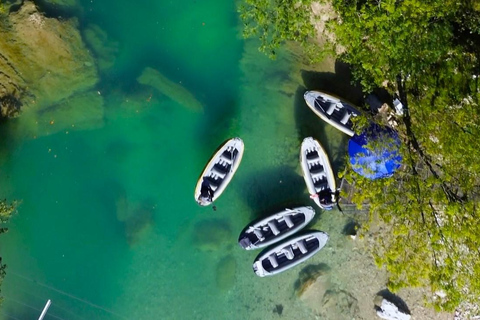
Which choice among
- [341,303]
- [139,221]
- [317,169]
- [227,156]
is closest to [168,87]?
[227,156]

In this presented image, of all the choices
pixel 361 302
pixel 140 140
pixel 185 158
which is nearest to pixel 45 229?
pixel 140 140

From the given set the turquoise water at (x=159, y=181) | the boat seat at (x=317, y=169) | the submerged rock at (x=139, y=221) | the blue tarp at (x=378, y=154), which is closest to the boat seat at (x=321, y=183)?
the boat seat at (x=317, y=169)

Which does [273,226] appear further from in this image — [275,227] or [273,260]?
[273,260]

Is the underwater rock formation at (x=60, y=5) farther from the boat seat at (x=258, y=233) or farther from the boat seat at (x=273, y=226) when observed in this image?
the boat seat at (x=273, y=226)

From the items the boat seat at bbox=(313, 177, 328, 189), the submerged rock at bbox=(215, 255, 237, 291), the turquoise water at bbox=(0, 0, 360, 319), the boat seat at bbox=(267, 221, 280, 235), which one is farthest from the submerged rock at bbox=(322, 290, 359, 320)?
the boat seat at bbox=(313, 177, 328, 189)

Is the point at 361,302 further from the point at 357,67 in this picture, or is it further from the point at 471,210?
the point at 357,67

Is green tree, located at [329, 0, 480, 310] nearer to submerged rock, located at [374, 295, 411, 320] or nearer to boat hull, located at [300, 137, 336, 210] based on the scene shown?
boat hull, located at [300, 137, 336, 210]

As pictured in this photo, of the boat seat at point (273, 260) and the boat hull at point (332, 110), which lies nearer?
the boat hull at point (332, 110)
